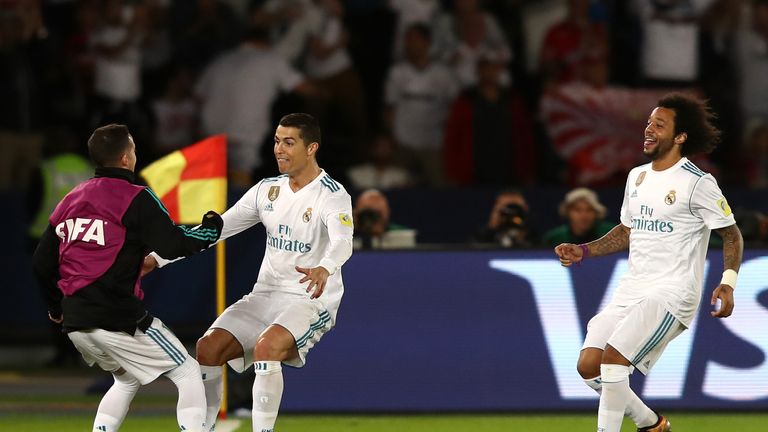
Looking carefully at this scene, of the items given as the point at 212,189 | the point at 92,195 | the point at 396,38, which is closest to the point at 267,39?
the point at 396,38

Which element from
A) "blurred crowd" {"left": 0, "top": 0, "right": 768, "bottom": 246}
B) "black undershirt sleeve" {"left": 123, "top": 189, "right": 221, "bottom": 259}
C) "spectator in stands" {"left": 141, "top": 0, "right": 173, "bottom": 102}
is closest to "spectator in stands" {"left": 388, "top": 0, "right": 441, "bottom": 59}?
"blurred crowd" {"left": 0, "top": 0, "right": 768, "bottom": 246}

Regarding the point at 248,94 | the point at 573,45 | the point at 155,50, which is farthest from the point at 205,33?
the point at 573,45

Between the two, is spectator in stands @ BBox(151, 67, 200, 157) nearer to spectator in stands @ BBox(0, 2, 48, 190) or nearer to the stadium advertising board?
spectator in stands @ BBox(0, 2, 48, 190)

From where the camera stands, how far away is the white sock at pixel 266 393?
7969mm

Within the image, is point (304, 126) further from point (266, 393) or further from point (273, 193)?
point (266, 393)

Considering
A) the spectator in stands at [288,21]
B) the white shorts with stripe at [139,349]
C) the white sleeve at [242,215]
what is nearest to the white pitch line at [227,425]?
the white sleeve at [242,215]

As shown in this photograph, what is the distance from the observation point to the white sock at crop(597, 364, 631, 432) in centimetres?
774

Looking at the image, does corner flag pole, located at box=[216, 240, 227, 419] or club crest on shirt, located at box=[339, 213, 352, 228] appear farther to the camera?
corner flag pole, located at box=[216, 240, 227, 419]

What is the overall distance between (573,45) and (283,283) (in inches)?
270

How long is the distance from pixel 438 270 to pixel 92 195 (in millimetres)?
3359

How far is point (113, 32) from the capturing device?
564 inches

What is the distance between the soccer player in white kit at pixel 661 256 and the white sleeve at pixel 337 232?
138 centimetres

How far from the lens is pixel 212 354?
26.6 ft

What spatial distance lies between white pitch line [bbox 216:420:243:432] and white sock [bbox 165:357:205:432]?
6.60ft
